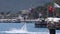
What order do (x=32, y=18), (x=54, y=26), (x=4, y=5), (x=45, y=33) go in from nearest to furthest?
(x=54, y=26) < (x=45, y=33) < (x=32, y=18) < (x=4, y=5)

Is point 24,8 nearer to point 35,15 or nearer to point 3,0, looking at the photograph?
point 3,0

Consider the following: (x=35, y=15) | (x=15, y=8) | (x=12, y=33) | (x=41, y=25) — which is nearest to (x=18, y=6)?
(x=15, y=8)

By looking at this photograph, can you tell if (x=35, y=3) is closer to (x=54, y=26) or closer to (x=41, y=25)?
(x=41, y=25)

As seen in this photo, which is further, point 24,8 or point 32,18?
point 24,8

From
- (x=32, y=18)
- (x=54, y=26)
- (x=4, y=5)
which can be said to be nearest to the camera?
(x=54, y=26)

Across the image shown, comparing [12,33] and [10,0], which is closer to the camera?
[12,33]

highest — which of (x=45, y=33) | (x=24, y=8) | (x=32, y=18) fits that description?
(x=24, y=8)

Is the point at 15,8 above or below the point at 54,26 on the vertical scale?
above

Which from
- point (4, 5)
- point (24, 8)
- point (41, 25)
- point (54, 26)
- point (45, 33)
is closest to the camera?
point (54, 26)

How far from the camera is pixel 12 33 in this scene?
6.14m

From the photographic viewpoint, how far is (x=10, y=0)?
616 inches

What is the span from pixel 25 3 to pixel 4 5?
1405 millimetres

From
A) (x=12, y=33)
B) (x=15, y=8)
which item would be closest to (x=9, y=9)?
(x=15, y=8)

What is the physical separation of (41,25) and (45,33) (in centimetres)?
139
